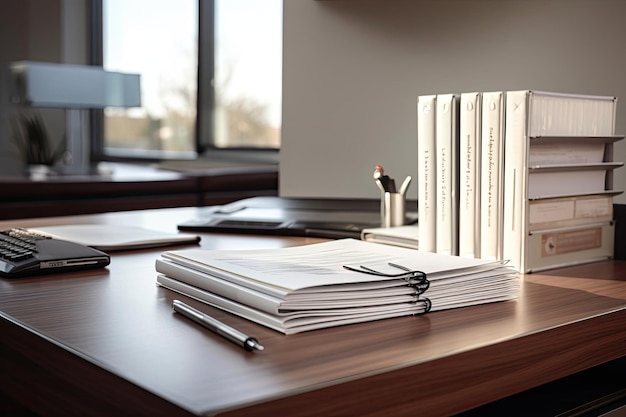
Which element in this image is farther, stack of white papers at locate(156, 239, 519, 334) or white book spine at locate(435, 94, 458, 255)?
white book spine at locate(435, 94, 458, 255)

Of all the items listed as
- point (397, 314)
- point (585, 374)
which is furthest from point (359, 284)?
point (585, 374)

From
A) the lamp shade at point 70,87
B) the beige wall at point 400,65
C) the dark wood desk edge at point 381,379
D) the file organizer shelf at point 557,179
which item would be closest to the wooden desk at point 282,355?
the dark wood desk edge at point 381,379

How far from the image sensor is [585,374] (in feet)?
2.84

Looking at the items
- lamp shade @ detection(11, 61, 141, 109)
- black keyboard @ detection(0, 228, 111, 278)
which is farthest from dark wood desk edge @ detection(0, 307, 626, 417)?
lamp shade @ detection(11, 61, 141, 109)

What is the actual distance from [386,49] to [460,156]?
552 millimetres

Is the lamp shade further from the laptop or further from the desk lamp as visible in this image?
the laptop

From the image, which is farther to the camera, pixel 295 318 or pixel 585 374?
pixel 585 374

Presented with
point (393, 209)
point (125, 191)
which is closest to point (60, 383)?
point (393, 209)

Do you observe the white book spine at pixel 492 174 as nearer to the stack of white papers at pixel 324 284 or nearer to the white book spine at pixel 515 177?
the white book spine at pixel 515 177

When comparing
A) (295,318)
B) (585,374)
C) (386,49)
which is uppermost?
(386,49)

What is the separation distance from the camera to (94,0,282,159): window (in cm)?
350

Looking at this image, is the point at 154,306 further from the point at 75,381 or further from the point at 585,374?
the point at 585,374

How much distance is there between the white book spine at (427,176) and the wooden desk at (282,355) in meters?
0.20

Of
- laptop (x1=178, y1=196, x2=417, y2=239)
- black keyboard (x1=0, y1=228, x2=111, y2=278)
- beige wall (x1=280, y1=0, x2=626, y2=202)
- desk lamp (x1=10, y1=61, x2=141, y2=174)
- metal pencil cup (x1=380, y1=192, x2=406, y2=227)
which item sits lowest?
black keyboard (x1=0, y1=228, x2=111, y2=278)
